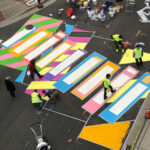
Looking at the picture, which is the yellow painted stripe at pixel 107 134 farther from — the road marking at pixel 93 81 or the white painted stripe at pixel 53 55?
the white painted stripe at pixel 53 55

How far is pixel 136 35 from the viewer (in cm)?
2158

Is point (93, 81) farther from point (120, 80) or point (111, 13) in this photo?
point (111, 13)

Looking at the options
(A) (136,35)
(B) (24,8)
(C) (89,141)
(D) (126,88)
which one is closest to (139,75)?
(D) (126,88)

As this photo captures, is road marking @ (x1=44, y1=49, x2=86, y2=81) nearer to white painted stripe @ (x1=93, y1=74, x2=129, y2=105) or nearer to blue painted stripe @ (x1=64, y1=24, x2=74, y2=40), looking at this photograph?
blue painted stripe @ (x1=64, y1=24, x2=74, y2=40)

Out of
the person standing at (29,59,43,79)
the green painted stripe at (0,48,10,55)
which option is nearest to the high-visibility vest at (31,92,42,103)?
the person standing at (29,59,43,79)

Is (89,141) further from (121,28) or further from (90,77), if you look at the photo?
(121,28)

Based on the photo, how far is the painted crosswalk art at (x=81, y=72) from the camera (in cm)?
1576

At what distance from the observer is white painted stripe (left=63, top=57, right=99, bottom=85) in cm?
1900

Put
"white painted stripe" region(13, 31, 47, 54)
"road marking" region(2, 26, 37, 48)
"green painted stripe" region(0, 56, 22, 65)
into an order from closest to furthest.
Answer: "green painted stripe" region(0, 56, 22, 65)
"white painted stripe" region(13, 31, 47, 54)
"road marking" region(2, 26, 37, 48)

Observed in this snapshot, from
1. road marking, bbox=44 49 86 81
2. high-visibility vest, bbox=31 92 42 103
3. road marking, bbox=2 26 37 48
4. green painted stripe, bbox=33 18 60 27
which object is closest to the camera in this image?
high-visibility vest, bbox=31 92 42 103

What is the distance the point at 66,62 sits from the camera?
20.4 metres

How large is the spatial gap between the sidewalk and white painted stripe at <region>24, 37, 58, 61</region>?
532 cm

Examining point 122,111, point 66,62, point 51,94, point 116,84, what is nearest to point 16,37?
point 66,62

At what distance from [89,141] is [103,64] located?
6665 millimetres
